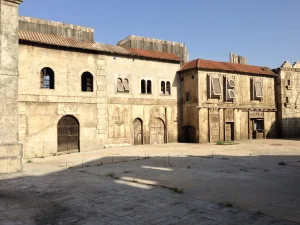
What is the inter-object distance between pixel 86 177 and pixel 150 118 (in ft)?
42.7

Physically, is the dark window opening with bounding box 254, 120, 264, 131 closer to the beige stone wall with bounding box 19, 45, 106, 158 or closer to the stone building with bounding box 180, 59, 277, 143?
the stone building with bounding box 180, 59, 277, 143

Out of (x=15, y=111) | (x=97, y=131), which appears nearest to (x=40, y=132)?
(x=97, y=131)

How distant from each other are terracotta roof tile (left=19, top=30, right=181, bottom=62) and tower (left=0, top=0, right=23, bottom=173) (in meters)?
6.24

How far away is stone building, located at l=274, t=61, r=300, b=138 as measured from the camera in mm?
26766

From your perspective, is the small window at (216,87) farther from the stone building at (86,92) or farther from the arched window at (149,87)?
the arched window at (149,87)

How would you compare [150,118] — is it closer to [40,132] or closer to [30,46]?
[40,132]

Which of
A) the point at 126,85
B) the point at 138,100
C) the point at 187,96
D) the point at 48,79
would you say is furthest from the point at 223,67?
the point at 48,79

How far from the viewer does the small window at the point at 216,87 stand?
893 inches

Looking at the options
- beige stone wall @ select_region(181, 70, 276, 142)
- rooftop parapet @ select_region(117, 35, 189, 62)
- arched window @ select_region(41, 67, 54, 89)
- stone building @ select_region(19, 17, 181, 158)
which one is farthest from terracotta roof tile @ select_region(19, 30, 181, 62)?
beige stone wall @ select_region(181, 70, 276, 142)

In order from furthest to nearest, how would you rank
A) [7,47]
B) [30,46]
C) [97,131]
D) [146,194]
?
[97,131] < [30,46] < [7,47] < [146,194]

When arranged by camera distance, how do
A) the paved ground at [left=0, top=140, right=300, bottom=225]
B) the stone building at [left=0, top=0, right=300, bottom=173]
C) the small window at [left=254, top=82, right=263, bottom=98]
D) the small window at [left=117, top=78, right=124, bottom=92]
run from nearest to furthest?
the paved ground at [left=0, top=140, right=300, bottom=225] < the stone building at [left=0, top=0, right=300, bottom=173] < the small window at [left=117, top=78, right=124, bottom=92] < the small window at [left=254, top=82, right=263, bottom=98]

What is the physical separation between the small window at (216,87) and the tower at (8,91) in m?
16.4

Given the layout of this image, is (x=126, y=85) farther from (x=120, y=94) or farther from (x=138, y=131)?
(x=138, y=131)

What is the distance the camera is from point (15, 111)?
1022 cm
